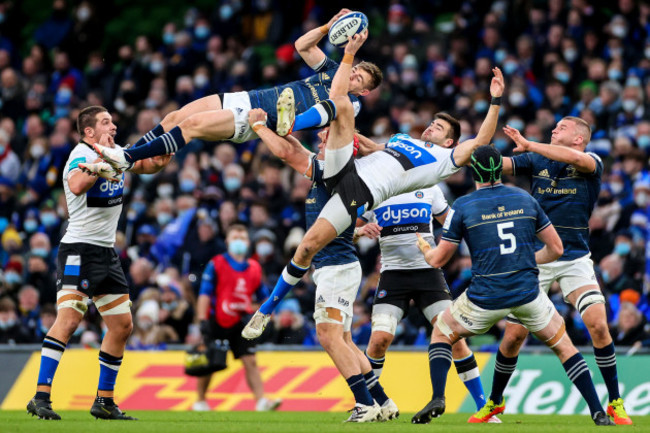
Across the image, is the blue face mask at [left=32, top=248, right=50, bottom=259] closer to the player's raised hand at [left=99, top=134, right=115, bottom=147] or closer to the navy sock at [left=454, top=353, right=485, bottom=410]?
the player's raised hand at [left=99, top=134, right=115, bottom=147]

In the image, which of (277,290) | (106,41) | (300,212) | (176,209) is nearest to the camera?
(277,290)

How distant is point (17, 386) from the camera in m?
14.7

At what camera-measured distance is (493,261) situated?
368 inches

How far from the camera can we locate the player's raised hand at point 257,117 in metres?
10.4

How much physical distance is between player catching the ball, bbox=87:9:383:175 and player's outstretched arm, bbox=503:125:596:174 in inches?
62.8

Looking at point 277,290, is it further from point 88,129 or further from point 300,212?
point 300,212

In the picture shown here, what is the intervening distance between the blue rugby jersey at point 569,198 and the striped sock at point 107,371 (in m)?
4.56

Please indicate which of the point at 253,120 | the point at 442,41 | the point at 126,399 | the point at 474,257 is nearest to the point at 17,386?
the point at 126,399

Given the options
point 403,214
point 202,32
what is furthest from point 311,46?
point 202,32

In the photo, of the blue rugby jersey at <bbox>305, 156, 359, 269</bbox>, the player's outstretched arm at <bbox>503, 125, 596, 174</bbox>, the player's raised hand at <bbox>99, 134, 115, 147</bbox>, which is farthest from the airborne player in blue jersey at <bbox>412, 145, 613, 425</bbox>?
the player's raised hand at <bbox>99, 134, 115, 147</bbox>

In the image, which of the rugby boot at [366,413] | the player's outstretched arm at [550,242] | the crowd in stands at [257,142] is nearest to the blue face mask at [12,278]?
the crowd in stands at [257,142]

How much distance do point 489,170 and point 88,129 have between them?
4.12 meters

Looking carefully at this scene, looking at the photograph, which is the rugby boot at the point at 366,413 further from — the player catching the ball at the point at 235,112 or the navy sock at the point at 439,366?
the player catching the ball at the point at 235,112

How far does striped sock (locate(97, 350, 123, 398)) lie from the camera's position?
35.7 ft
